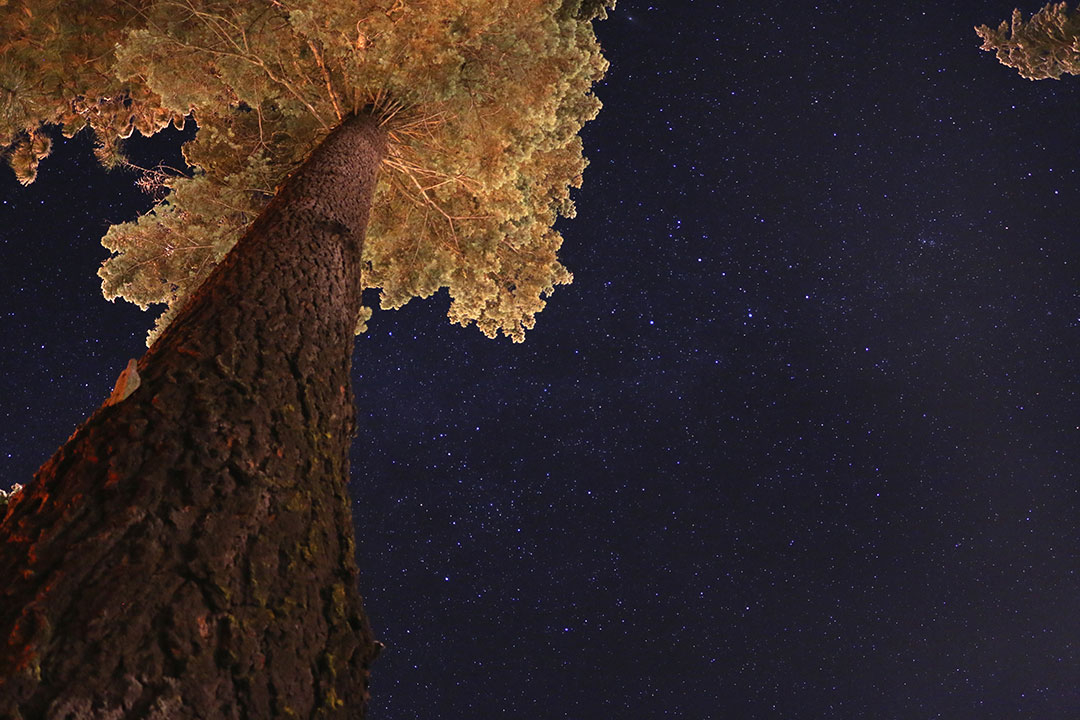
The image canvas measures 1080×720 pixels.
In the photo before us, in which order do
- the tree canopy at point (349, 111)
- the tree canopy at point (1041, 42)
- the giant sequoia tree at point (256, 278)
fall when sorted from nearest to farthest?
the giant sequoia tree at point (256, 278), the tree canopy at point (349, 111), the tree canopy at point (1041, 42)

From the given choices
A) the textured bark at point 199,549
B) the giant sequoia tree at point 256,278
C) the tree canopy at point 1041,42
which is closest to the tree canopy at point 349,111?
the giant sequoia tree at point 256,278

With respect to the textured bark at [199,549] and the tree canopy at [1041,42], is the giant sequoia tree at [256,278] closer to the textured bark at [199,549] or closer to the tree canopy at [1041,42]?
the textured bark at [199,549]

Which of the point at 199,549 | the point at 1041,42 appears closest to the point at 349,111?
the point at 199,549

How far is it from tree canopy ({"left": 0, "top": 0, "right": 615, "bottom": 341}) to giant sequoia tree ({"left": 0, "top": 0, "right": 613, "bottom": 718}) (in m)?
0.02

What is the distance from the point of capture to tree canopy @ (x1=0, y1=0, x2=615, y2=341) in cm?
630

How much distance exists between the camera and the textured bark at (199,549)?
5.27 ft

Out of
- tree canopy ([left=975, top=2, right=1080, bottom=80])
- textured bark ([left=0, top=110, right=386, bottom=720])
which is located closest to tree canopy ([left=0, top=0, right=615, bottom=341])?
textured bark ([left=0, top=110, right=386, bottom=720])

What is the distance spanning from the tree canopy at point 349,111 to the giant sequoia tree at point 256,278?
0.08ft

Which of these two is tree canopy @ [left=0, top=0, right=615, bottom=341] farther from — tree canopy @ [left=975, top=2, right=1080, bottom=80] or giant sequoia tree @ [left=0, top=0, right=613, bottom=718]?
tree canopy @ [left=975, top=2, right=1080, bottom=80]

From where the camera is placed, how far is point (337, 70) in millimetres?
6734

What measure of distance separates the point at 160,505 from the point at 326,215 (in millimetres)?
2985

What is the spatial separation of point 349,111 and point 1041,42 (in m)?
8.29

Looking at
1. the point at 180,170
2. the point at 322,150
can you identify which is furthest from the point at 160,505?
the point at 180,170

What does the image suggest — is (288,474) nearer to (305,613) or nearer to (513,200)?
(305,613)
